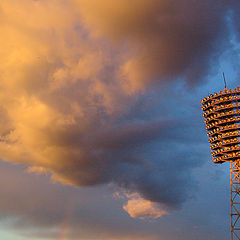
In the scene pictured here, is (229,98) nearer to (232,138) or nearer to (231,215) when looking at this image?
(232,138)

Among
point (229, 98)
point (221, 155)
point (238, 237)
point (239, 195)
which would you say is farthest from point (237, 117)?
point (238, 237)

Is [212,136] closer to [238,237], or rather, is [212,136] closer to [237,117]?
[237,117]

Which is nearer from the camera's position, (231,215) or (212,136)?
(231,215)

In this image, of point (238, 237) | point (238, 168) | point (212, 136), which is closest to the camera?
point (238, 237)

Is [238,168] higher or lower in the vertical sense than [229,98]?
lower

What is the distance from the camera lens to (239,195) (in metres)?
121

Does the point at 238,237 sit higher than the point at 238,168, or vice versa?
the point at 238,168

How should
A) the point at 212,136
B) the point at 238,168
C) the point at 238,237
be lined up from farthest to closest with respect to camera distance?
1. the point at 212,136
2. the point at 238,168
3. the point at 238,237

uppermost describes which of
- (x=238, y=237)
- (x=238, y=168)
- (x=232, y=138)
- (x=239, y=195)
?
(x=232, y=138)

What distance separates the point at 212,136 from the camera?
436 ft

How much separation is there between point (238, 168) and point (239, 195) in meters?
9.39

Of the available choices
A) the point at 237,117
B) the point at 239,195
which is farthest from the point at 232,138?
the point at 239,195

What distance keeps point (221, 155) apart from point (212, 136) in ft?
25.3

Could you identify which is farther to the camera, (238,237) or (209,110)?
(209,110)
